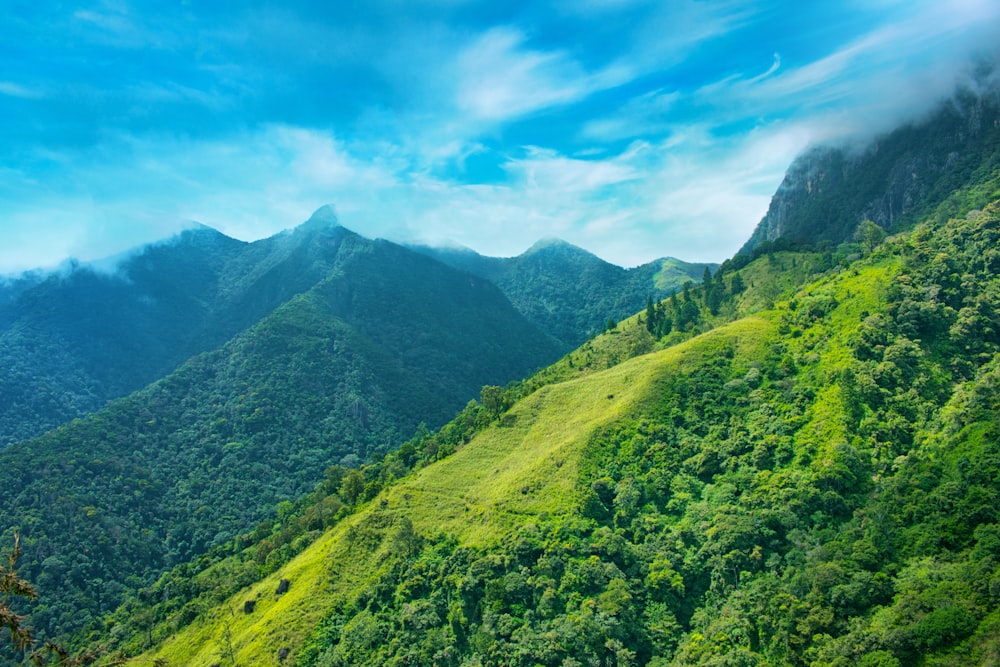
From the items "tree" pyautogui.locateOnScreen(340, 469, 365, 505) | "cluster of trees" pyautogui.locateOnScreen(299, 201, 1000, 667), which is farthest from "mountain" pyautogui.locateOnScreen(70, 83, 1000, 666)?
"tree" pyautogui.locateOnScreen(340, 469, 365, 505)

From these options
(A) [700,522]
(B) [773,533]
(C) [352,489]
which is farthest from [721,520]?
(C) [352,489]

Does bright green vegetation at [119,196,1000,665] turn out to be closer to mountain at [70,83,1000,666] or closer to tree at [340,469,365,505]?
mountain at [70,83,1000,666]

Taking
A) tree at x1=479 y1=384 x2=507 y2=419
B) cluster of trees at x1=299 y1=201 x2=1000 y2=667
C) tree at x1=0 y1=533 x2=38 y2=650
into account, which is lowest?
cluster of trees at x1=299 y1=201 x2=1000 y2=667

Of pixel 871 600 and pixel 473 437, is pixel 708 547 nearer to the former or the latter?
pixel 871 600

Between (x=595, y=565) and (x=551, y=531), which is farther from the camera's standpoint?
(x=551, y=531)

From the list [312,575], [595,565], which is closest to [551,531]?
[595,565]

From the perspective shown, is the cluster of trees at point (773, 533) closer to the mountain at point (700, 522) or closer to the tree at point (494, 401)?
the mountain at point (700, 522)
